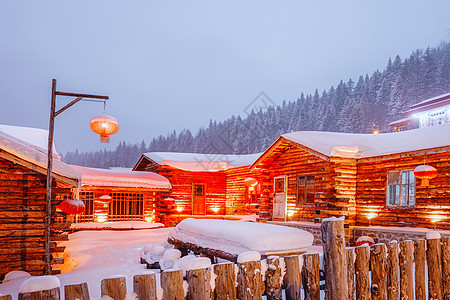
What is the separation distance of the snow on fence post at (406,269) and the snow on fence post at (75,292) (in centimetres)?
357

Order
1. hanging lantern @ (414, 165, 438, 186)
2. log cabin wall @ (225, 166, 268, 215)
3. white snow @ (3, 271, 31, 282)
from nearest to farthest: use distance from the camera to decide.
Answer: white snow @ (3, 271, 31, 282)
hanging lantern @ (414, 165, 438, 186)
log cabin wall @ (225, 166, 268, 215)

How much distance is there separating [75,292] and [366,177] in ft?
45.4

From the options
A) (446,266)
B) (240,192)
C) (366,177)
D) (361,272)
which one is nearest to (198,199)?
(240,192)

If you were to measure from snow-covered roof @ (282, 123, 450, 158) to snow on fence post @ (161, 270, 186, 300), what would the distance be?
38.7 feet

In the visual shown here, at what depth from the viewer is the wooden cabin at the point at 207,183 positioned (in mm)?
23817

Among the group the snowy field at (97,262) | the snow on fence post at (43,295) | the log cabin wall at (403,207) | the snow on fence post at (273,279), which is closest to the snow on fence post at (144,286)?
the snow on fence post at (43,295)

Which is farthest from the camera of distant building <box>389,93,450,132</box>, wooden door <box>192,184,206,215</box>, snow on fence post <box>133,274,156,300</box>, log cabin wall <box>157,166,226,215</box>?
distant building <box>389,93,450,132</box>

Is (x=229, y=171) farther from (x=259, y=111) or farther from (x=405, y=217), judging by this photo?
(x=259, y=111)

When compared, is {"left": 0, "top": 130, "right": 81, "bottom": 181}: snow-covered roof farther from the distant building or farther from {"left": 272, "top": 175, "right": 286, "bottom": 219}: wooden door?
the distant building

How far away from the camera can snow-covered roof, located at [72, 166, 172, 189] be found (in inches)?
802

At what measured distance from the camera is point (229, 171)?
84.2ft

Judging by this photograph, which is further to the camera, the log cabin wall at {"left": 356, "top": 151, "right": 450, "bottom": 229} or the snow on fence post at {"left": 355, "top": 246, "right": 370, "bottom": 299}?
the log cabin wall at {"left": 356, "top": 151, "right": 450, "bottom": 229}

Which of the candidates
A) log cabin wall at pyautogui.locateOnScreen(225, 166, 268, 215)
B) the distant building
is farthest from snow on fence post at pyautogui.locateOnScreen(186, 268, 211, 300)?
the distant building

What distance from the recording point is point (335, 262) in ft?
11.4
